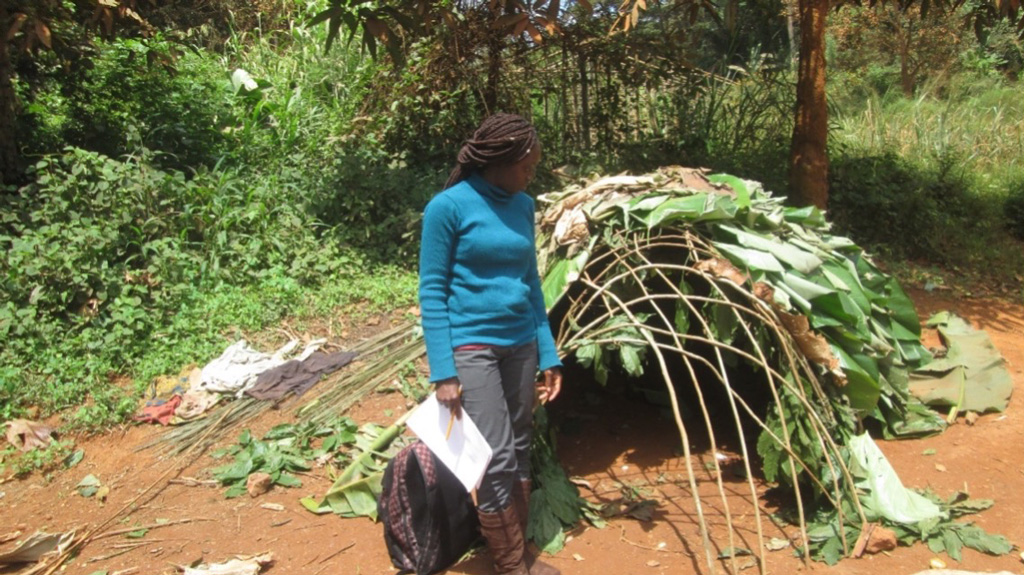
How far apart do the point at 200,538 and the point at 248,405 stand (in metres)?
1.16

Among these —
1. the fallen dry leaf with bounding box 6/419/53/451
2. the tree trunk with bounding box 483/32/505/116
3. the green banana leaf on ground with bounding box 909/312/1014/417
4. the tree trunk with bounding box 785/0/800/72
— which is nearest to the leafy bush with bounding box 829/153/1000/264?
the green banana leaf on ground with bounding box 909/312/1014/417

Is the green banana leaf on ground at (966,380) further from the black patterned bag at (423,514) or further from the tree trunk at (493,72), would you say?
the tree trunk at (493,72)

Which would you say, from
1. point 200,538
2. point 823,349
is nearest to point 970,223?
point 823,349

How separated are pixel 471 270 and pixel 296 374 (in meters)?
2.51

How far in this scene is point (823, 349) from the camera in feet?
11.3

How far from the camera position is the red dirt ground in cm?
326

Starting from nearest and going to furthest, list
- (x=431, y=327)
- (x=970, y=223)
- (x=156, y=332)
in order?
(x=431, y=327) → (x=156, y=332) → (x=970, y=223)

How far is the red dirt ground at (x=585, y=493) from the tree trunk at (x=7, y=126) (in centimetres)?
273

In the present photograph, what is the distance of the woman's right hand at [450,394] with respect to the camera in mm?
2705

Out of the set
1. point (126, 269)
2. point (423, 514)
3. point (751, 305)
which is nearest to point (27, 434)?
point (126, 269)

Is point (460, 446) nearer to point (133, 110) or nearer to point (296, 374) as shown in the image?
point (296, 374)

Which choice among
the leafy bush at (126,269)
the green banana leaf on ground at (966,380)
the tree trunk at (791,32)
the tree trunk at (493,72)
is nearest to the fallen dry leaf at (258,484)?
the leafy bush at (126,269)

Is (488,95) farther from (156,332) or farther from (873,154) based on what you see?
(873,154)

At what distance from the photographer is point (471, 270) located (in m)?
2.71
